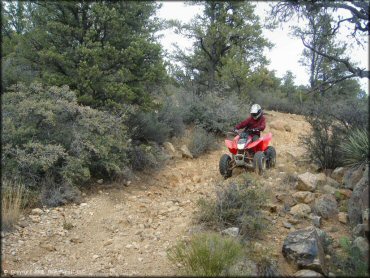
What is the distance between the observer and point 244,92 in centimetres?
1691

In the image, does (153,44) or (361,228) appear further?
(153,44)

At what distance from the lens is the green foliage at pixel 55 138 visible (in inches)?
260

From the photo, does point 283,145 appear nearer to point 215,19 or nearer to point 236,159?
point 236,159

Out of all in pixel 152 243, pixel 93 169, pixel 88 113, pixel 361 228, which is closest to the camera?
pixel 361 228

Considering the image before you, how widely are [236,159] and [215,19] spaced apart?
10.2 metres

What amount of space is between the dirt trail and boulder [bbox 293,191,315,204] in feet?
1.36

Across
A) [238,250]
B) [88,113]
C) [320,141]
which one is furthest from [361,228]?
[88,113]

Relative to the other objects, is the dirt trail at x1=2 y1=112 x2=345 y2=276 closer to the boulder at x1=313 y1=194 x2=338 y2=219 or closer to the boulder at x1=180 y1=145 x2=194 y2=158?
the boulder at x1=313 y1=194 x2=338 y2=219

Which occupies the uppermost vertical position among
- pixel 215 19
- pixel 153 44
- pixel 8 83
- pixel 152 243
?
pixel 215 19

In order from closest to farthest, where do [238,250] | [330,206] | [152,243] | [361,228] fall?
[238,250] < [361,228] < [152,243] < [330,206]

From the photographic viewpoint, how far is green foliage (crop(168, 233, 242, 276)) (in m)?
3.96

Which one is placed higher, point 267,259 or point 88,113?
point 88,113

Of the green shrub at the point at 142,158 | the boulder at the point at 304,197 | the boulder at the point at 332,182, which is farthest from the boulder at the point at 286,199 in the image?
the green shrub at the point at 142,158

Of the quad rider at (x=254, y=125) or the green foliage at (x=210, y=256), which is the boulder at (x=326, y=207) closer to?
the green foliage at (x=210, y=256)
